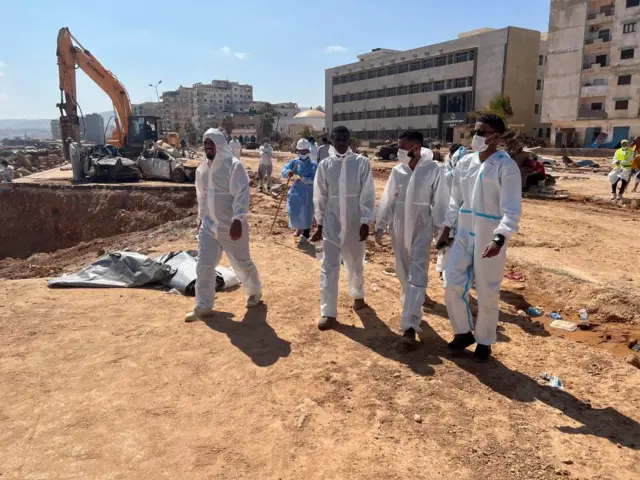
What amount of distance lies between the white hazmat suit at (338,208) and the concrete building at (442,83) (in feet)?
149

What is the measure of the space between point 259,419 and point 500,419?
1.48 metres

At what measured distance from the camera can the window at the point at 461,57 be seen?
48.2 m

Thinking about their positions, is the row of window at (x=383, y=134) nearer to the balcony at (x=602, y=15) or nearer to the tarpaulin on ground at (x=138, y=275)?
the balcony at (x=602, y=15)

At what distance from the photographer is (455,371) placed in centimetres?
357

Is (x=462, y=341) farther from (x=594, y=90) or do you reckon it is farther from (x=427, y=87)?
(x=427, y=87)

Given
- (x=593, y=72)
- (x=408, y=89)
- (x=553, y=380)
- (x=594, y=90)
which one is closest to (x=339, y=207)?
(x=553, y=380)

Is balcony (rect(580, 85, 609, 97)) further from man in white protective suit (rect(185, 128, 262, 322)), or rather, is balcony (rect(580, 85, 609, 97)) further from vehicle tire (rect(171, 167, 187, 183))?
man in white protective suit (rect(185, 128, 262, 322))

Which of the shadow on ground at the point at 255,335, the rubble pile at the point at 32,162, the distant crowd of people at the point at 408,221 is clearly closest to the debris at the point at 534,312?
the distant crowd of people at the point at 408,221

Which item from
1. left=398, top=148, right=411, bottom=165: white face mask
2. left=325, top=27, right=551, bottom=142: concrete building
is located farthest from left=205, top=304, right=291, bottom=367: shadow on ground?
left=325, top=27, right=551, bottom=142: concrete building

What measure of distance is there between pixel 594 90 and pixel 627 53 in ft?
10.5

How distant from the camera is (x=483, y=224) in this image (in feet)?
11.3

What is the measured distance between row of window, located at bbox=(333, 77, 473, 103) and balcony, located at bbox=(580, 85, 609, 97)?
37.7 ft

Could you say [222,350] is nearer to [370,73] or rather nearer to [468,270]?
[468,270]

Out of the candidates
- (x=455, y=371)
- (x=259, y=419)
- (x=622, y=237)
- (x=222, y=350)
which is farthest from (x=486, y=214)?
(x=622, y=237)
